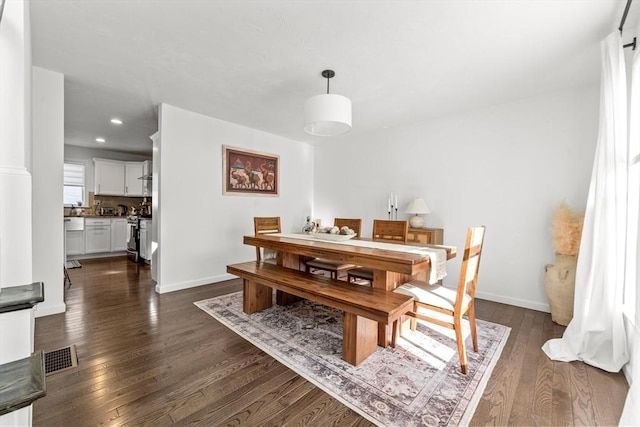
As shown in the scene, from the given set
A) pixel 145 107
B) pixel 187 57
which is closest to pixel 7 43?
pixel 187 57

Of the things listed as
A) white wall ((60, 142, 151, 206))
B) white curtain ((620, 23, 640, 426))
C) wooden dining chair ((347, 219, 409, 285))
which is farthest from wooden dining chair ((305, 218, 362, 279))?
white wall ((60, 142, 151, 206))

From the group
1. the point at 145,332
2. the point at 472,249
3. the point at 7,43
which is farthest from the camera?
the point at 145,332

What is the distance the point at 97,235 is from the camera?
611 cm

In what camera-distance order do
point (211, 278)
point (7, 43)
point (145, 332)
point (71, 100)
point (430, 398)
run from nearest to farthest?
1. point (7, 43)
2. point (430, 398)
3. point (145, 332)
4. point (71, 100)
5. point (211, 278)

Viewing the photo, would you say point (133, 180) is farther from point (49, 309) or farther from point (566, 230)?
point (566, 230)

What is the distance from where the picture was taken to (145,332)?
2488 mm

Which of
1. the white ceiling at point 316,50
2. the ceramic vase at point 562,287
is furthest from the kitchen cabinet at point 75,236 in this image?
the ceramic vase at point 562,287

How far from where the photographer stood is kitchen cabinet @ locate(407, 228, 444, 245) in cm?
367

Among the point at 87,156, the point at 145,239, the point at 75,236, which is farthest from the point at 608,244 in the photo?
the point at 87,156

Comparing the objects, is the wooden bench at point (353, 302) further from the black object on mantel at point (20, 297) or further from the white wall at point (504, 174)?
the white wall at point (504, 174)

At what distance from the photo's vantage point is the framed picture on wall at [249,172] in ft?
14.2

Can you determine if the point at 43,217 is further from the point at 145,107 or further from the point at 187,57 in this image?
the point at 187,57

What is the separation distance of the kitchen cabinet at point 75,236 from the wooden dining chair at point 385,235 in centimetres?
610

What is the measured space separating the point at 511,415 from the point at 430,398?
16.6 inches
